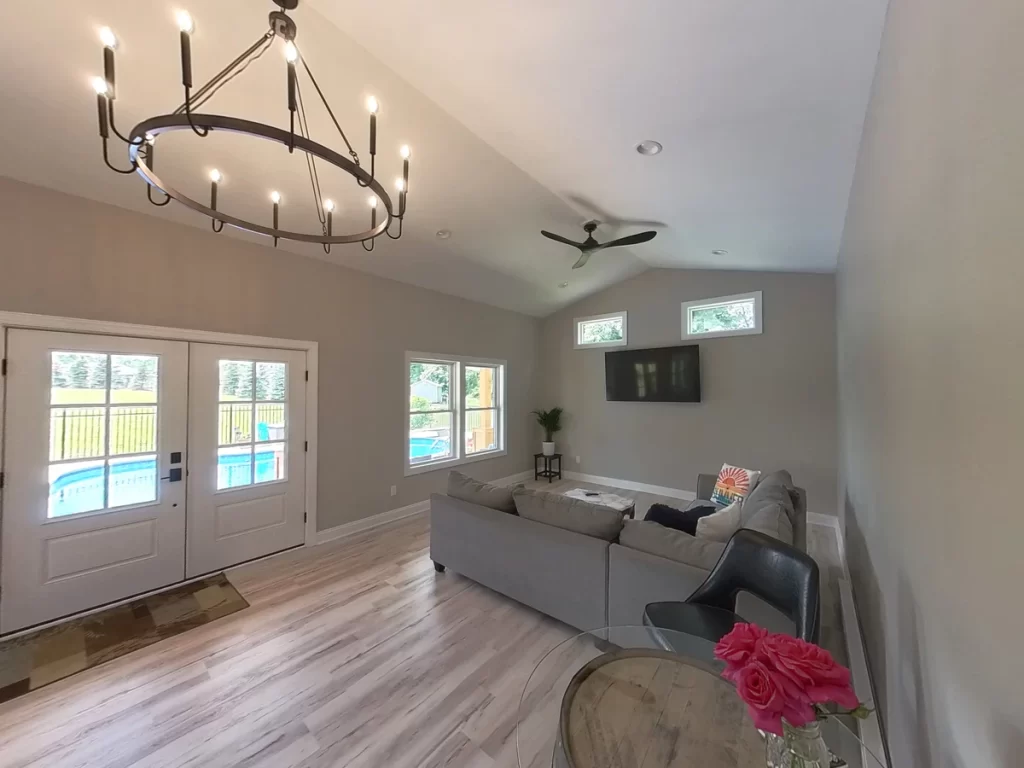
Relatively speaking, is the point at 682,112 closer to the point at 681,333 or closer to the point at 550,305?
the point at 681,333

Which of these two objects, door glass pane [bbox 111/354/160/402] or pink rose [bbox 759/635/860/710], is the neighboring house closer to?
door glass pane [bbox 111/354/160/402]

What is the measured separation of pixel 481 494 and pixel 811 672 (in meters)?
2.56

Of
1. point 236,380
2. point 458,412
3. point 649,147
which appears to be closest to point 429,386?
point 458,412

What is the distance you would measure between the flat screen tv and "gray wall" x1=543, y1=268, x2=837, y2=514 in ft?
0.50

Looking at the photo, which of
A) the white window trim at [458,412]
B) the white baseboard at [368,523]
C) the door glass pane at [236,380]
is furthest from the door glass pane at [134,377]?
the white window trim at [458,412]

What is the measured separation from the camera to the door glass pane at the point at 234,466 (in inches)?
137

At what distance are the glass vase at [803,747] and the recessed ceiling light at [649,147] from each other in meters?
2.59

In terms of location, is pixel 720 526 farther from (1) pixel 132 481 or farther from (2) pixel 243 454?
(1) pixel 132 481

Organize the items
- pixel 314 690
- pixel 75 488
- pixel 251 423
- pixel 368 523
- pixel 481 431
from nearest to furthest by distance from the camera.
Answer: pixel 314 690, pixel 75 488, pixel 251 423, pixel 368 523, pixel 481 431

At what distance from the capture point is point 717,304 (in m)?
5.45

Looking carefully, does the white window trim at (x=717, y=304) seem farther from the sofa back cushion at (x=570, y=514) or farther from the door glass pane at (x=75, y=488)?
the door glass pane at (x=75, y=488)

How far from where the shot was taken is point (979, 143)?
739mm

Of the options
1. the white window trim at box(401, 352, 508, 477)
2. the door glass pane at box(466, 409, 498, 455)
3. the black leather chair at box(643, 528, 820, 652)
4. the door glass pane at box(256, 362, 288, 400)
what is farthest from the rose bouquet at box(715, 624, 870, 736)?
the door glass pane at box(466, 409, 498, 455)

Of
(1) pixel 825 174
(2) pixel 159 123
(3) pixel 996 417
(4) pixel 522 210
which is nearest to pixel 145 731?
(2) pixel 159 123
